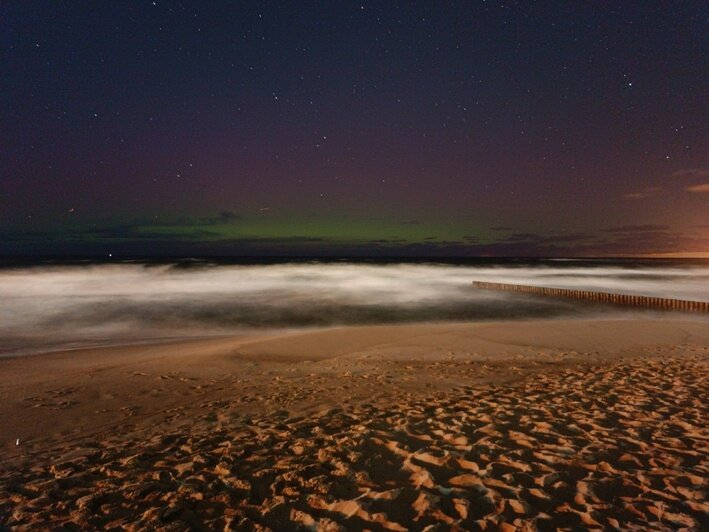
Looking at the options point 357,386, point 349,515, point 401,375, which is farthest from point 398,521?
point 401,375

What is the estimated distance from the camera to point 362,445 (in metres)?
5.65

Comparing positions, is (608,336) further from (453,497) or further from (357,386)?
(453,497)

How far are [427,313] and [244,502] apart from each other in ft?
82.3

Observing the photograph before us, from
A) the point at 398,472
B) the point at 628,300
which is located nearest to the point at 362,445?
the point at 398,472

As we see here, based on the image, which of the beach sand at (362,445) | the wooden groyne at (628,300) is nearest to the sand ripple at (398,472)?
the beach sand at (362,445)

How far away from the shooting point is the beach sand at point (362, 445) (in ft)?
13.8

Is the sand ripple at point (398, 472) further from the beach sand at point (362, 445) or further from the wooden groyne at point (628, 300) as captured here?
the wooden groyne at point (628, 300)

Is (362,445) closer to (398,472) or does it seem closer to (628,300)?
(398,472)

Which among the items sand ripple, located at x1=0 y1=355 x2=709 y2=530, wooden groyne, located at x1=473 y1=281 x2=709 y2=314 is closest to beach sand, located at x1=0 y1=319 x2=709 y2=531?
sand ripple, located at x1=0 y1=355 x2=709 y2=530

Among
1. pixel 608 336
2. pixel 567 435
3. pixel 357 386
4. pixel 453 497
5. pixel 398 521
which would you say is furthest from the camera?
pixel 608 336

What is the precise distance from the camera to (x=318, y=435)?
Answer: 6039mm

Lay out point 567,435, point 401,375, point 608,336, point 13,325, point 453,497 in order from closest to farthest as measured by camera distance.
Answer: point 453,497 → point 567,435 → point 401,375 → point 608,336 → point 13,325

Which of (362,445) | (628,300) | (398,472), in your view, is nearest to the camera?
(398,472)

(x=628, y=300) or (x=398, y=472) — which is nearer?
(x=398, y=472)
